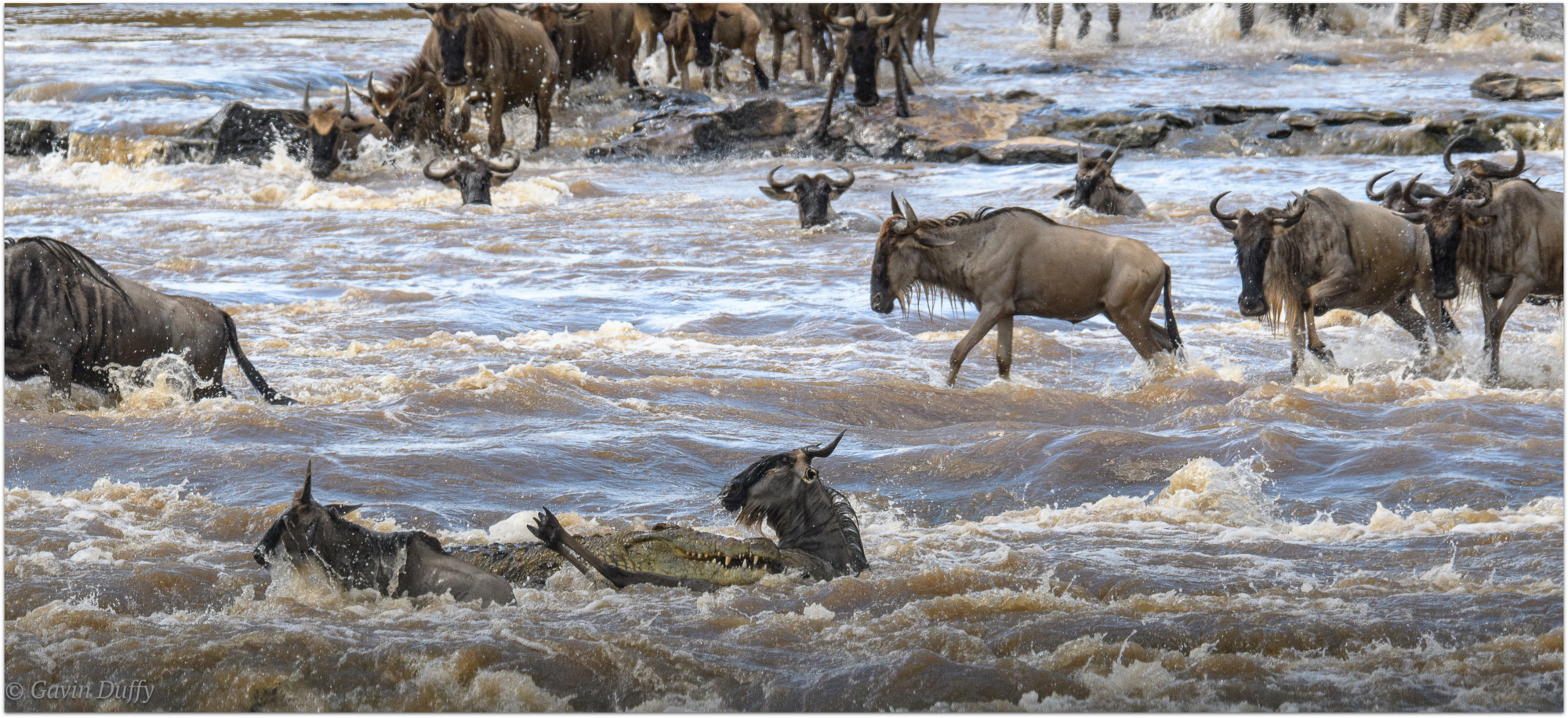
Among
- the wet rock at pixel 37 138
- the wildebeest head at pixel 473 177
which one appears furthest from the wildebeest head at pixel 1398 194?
the wet rock at pixel 37 138

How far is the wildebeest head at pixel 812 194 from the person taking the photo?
1535 cm

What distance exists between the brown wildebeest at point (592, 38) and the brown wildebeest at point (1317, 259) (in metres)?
16.1

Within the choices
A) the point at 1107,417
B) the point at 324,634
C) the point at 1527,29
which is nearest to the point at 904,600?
the point at 324,634

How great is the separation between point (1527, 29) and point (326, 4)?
29.3 m

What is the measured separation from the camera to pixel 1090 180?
51.8 feet

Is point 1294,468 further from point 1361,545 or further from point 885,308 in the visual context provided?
point 885,308

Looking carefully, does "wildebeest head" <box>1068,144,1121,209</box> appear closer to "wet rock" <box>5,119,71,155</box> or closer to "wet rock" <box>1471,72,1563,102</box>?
"wet rock" <box>1471,72,1563,102</box>

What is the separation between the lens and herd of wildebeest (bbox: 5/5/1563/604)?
486 cm

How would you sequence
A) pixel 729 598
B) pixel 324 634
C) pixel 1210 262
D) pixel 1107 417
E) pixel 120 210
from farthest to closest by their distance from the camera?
pixel 120 210 → pixel 1210 262 → pixel 1107 417 → pixel 729 598 → pixel 324 634

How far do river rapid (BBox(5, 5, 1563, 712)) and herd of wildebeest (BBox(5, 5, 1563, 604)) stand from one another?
130 millimetres

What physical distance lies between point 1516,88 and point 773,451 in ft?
60.4

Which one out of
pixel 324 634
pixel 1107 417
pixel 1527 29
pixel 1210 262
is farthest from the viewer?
pixel 1527 29

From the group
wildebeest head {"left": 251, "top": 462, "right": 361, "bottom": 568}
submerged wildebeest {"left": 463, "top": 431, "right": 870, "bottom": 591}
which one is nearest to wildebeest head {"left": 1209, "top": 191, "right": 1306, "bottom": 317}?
submerged wildebeest {"left": 463, "top": 431, "right": 870, "bottom": 591}

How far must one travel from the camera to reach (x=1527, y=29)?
95.8 ft
